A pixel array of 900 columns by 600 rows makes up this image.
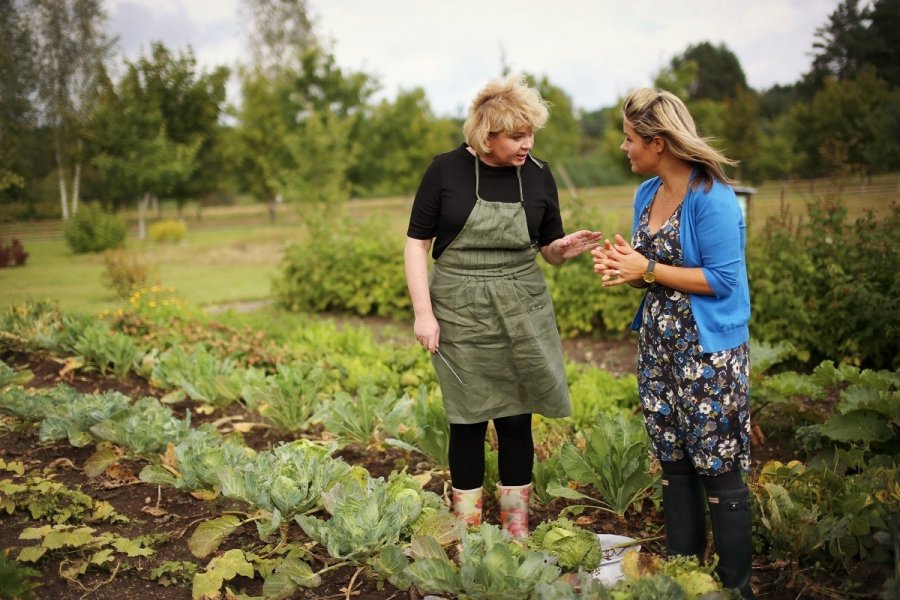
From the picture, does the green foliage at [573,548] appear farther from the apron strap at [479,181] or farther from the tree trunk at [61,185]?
the tree trunk at [61,185]

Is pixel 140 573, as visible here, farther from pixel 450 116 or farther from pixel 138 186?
pixel 450 116

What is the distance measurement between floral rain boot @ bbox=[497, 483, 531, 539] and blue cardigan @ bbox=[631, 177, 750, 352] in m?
0.98

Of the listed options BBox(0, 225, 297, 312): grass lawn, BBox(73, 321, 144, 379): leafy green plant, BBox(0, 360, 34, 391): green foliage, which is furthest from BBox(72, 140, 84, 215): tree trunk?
BBox(0, 360, 34, 391): green foliage

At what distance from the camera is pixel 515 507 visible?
283 centimetres

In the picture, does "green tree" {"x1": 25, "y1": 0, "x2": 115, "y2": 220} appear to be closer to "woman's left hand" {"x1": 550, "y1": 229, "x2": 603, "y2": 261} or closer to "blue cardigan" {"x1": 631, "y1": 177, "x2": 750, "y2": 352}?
"woman's left hand" {"x1": 550, "y1": 229, "x2": 603, "y2": 261}

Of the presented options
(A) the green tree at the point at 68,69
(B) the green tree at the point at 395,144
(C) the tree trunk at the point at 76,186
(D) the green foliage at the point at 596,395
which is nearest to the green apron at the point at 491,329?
(D) the green foliage at the point at 596,395

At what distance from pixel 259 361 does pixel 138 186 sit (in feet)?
14.8

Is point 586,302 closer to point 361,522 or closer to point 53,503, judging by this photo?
point 361,522

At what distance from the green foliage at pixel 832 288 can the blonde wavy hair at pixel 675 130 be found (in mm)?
2894

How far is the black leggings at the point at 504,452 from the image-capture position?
281cm

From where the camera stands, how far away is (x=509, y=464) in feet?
9.26

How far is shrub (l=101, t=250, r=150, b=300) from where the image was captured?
23.5 ft

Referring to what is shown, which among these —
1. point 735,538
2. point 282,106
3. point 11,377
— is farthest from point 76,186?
point 282,106

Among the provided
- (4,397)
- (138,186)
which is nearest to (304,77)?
(138,186)
